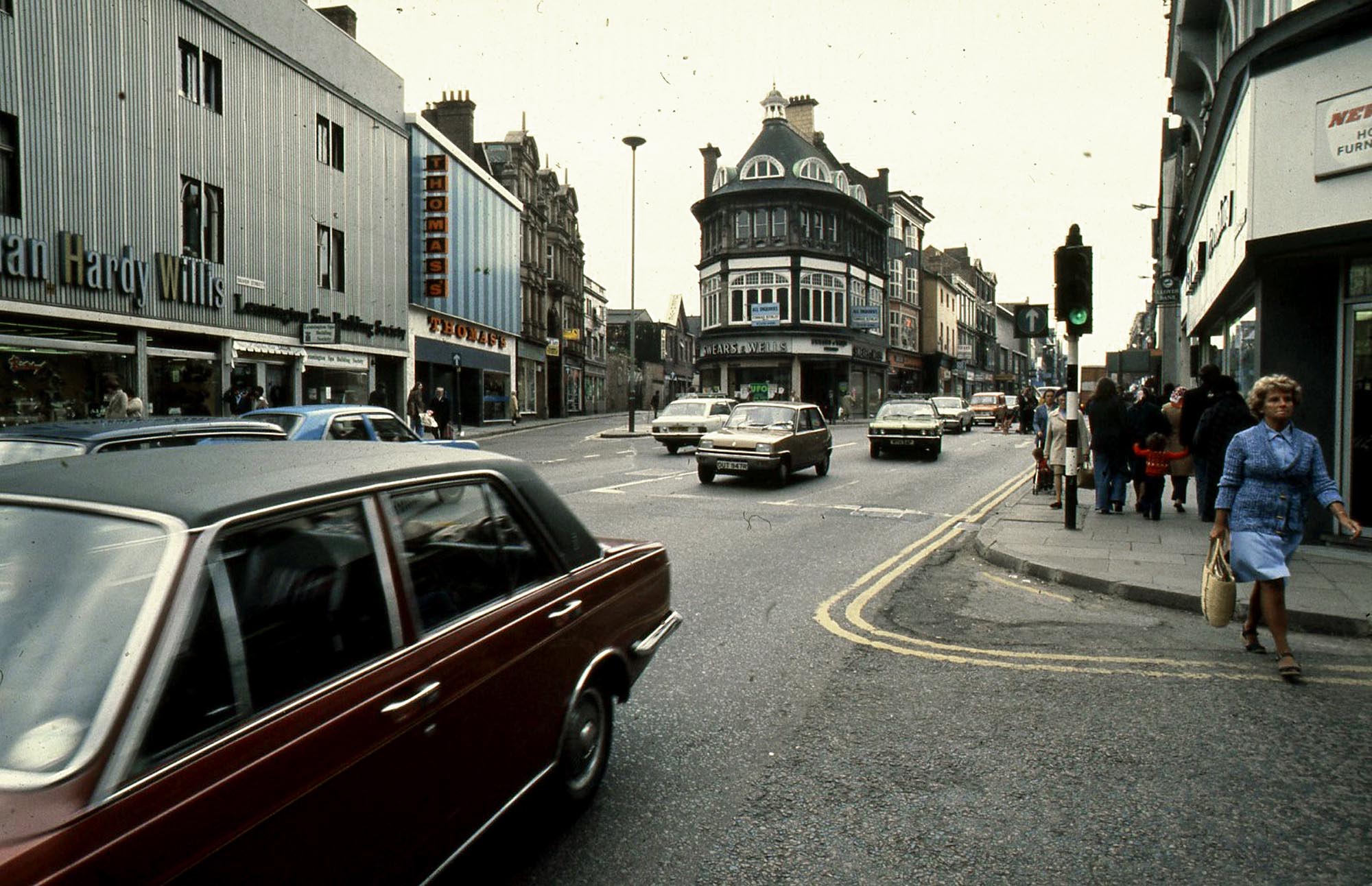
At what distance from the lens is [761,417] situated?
17.2 m

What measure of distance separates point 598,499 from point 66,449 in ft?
26.5

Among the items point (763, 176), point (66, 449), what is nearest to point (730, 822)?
point (66, 449)

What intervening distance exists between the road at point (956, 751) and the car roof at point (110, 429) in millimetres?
3809

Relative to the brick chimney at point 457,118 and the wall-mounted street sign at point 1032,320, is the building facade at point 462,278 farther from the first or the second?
the wall-mounted street sign at point 1032,320

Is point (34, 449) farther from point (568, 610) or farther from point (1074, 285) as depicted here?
point (1074, 285)

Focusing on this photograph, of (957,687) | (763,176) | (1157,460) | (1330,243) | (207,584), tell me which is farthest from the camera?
(763,176)

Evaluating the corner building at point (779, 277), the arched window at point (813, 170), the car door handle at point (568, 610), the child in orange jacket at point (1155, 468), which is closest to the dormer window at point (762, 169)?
the corner building at point (779, 277)

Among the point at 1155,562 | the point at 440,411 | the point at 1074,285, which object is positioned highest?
the point at 1074,285

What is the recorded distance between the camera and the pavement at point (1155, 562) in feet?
22.4

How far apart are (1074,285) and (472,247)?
105 ft

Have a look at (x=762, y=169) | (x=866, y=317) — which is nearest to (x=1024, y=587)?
(x=866, y=317)

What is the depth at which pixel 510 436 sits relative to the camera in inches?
1328

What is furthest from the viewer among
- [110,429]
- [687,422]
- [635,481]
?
[687,422]

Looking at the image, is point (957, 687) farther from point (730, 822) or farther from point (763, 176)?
point (763, 176)
